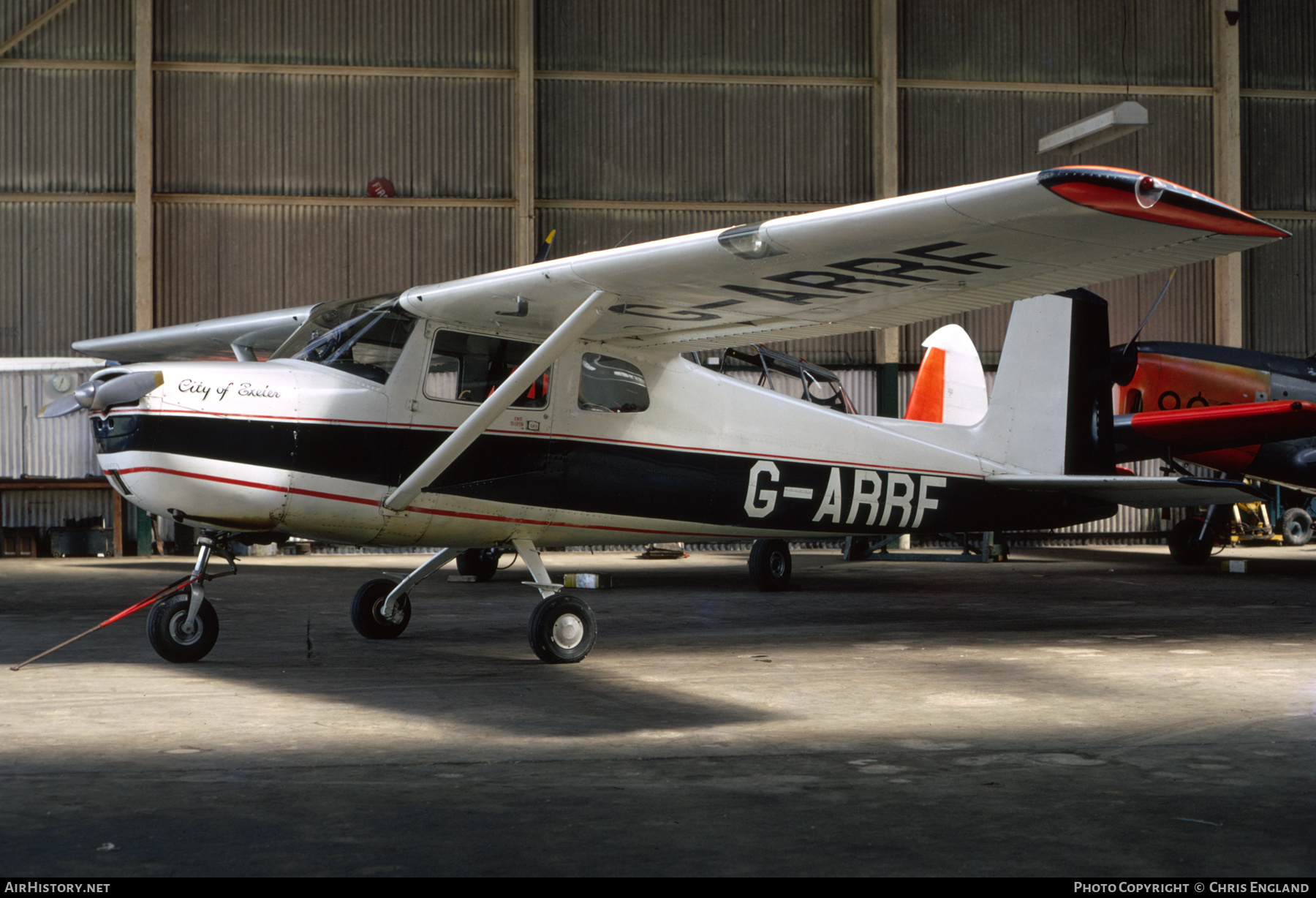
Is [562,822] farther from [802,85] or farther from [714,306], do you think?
[802,85]

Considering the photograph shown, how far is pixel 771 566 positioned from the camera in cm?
1091

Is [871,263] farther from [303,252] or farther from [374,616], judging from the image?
[303,252]

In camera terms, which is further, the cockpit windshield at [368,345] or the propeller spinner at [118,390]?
the cockpit windshield at [368,345]

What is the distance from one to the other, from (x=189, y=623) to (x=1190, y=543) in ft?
43.0

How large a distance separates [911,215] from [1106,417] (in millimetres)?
5734

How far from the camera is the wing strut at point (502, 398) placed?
18.7ft

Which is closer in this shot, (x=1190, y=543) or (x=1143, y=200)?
(x=1143, y=200)

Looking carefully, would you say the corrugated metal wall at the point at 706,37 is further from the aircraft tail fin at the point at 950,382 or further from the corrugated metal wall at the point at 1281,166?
the aircraft tail fin at the point at 950,382

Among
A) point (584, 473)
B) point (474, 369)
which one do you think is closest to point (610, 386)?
point (584, 473)

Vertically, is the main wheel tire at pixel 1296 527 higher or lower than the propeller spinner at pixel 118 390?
lower

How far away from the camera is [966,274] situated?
16.3 feet

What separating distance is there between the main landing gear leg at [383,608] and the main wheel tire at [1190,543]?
450 inches

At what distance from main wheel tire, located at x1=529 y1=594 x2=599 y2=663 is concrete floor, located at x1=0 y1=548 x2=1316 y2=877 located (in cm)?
11

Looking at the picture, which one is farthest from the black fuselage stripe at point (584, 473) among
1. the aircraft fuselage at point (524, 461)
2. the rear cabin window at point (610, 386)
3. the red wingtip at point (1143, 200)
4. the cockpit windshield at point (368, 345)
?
the red wingtip at point (1143, 200)
